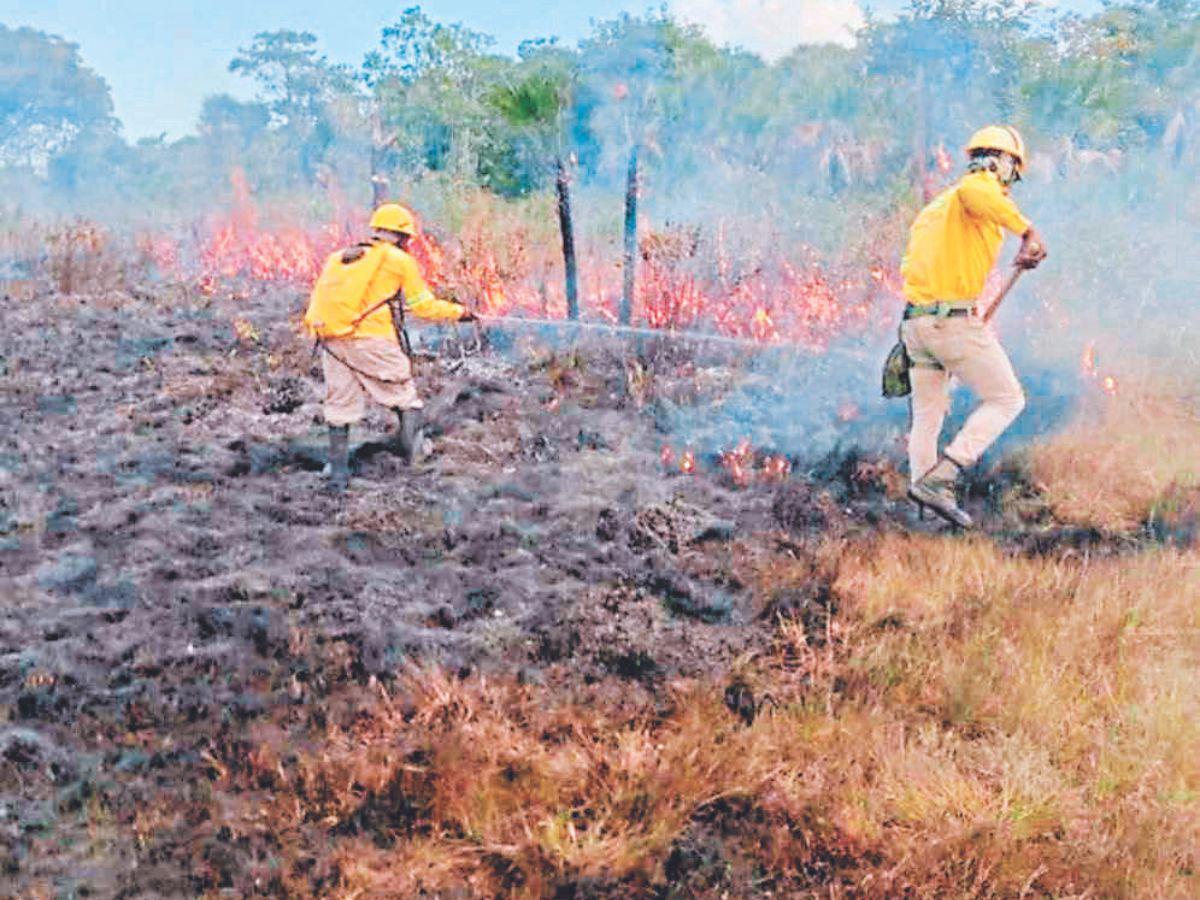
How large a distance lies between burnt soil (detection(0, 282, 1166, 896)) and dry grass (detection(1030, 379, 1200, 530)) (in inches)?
14.2

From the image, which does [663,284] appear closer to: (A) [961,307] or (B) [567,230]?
(B) [567,230]

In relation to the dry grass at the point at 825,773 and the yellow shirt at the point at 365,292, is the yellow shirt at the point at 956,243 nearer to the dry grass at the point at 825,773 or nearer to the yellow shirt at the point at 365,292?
the dry grass at the point at 825,773

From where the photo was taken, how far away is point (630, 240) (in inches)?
366

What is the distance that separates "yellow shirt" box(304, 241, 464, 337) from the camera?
6215mm

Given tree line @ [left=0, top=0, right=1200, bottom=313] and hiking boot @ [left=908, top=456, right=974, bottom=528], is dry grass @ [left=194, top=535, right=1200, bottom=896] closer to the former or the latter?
hiking boot @ [left=908, top=456, right=974, bottom=528]

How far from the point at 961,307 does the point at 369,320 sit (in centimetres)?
346

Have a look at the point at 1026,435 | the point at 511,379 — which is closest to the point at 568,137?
the point at 511,379

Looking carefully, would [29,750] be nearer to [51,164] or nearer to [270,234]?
[270,234]

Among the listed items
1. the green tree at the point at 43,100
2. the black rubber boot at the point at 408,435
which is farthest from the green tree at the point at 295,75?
the black rubber boot at the point at 408,435

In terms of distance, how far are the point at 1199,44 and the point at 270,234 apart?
13266mm

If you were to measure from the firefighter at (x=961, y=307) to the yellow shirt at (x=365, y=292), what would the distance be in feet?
9.18

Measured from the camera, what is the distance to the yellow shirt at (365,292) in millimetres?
6215

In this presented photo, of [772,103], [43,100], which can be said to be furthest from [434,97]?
[43,100]

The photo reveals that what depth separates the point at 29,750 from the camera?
363cm
